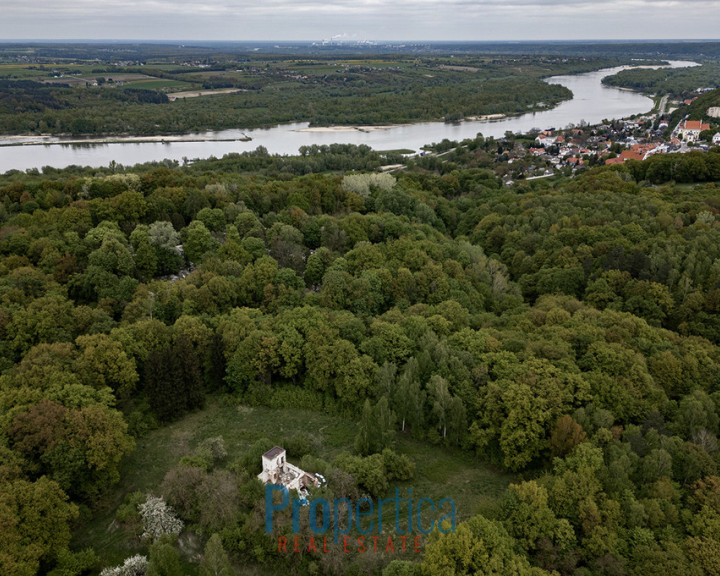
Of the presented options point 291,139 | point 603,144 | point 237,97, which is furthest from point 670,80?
point 237,97

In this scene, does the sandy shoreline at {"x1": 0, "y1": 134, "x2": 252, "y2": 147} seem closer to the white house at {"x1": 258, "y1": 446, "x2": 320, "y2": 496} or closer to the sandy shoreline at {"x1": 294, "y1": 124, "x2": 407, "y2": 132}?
the sandy shoreline at {"x1": 294, "y1": 124, "x2": 407, "y2": 132}

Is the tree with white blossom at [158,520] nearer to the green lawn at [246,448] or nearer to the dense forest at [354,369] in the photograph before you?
the dense forest at [354,369]

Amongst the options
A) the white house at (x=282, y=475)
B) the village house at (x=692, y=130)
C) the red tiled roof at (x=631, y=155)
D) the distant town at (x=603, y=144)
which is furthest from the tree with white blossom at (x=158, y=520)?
the village house at (x=692, y=130)

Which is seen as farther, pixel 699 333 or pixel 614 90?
pixel 614 90

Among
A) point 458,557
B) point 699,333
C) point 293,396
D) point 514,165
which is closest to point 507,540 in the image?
point 458,557

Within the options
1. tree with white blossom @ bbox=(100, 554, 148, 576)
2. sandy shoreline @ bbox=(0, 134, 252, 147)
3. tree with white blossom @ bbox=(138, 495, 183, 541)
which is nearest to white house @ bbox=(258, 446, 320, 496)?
tree with white blossom @ bbox=(138, 495, 183, 541)

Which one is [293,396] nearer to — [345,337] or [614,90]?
[345,337]
